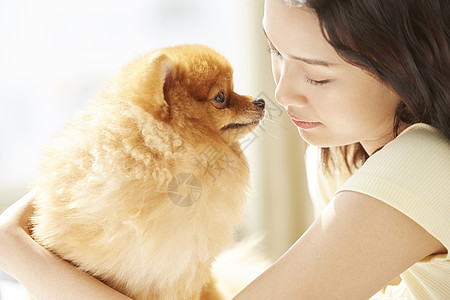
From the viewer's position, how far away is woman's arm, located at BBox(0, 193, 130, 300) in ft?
2.60

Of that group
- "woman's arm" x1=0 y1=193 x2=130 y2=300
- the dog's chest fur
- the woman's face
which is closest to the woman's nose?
the woman's face

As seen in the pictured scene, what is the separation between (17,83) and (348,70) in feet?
3.71

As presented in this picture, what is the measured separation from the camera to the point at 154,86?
0.78m

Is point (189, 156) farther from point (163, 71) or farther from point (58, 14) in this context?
point (58, 14)

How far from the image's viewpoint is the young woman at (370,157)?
2.32ft

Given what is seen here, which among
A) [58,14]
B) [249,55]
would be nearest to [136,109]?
[58,14]

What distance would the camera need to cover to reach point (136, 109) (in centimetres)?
79

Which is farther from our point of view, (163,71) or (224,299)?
(224,299)

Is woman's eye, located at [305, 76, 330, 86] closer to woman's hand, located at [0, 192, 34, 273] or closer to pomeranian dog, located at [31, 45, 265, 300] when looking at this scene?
pomeranian dog, located at [31, 45, 265, 300]

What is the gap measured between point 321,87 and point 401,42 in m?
0.14

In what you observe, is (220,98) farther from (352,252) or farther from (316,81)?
(352,252)

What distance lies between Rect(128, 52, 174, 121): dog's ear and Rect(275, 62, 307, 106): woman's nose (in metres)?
0.18

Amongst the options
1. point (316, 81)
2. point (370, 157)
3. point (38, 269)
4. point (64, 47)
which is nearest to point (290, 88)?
point (316, 81)

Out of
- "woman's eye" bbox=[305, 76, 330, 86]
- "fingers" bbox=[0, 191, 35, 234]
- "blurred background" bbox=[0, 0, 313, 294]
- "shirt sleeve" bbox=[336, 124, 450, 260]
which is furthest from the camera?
"blurred background" bbox=[0, 0, 313, 294]
